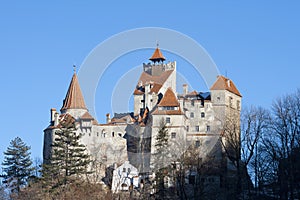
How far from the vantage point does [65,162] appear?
3036 inches

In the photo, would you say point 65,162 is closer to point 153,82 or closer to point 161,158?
point 161,158

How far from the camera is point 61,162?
7725 cm

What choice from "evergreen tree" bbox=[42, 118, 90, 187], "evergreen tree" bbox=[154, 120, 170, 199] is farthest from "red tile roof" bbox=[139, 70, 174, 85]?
"evergreen tree" bbox=[42, 118, 90, 187]

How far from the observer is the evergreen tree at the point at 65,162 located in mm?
73812

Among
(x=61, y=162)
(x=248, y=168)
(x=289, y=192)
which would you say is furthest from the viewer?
(x=61, y=162)

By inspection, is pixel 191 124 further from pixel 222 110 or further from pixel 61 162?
pixel 61 162

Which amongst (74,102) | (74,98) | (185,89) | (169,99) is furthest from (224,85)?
(74,98)

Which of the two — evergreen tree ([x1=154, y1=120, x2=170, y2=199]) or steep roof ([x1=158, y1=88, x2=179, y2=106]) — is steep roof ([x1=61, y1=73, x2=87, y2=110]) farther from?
evergreen tree ([x1=154, y1=120, x2=170, y2=199])

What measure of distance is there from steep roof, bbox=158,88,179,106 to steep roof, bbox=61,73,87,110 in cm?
1094

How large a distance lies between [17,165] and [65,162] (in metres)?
6.22

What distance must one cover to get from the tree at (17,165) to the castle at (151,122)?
22.1 feet

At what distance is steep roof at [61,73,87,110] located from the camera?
9569cm

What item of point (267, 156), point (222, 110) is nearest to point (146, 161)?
point (222, 110)

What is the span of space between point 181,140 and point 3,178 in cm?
2030
